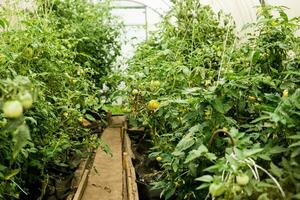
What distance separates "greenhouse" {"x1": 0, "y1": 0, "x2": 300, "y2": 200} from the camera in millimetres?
1155

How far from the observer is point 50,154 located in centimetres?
215

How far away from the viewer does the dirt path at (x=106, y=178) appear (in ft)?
8.30

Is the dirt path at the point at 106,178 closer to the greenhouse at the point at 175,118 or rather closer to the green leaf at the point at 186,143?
the greenhouse at the point at 175,118

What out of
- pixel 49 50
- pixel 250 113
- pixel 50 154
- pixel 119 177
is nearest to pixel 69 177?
pixel 119 177

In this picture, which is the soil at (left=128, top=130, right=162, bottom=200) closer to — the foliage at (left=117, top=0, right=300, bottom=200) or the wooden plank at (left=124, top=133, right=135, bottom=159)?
the wooden plank at (left=124, top=133, right=135, bottom=159)

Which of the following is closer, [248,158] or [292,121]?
[248,158]

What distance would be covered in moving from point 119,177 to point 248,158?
1.84m

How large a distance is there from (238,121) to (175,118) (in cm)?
43

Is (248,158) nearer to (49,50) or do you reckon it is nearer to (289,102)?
(289,102)

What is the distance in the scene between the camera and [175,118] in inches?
83.7

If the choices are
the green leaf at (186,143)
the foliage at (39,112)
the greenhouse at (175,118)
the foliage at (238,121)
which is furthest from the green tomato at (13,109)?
→ the green leaf at (186,143)

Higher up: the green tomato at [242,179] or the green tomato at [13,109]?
the green tomato at [13,109]

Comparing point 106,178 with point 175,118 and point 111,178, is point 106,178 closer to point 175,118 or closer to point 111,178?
point 111,178

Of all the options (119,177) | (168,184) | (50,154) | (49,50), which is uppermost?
(49,50)
